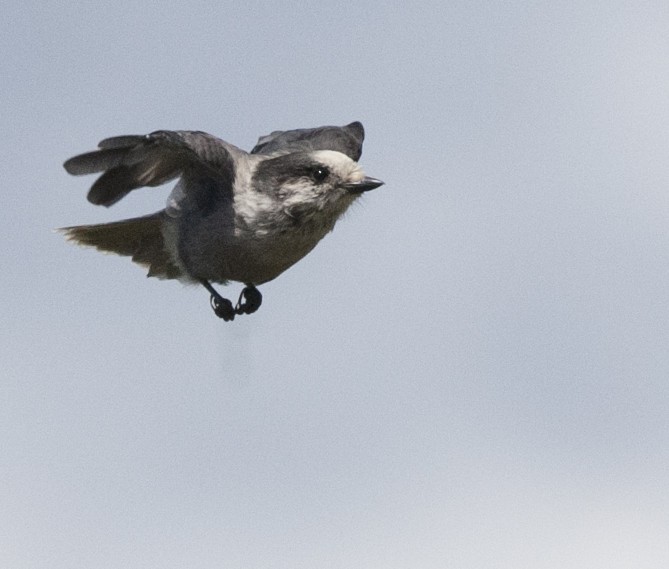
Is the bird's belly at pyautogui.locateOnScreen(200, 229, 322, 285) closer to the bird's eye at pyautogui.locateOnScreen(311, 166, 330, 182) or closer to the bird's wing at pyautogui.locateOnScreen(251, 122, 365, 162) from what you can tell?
the bird's eye at pyautogui.locateOnScreen(311, 166, 330, 182)

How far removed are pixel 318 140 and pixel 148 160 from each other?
6.54 feet

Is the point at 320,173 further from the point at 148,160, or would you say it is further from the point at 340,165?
the point at 148,160

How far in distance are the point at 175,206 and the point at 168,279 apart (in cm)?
101

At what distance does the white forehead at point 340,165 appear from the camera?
39.6ft

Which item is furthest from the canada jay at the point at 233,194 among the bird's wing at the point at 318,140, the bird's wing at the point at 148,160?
the bird's wing at the point at 318,140

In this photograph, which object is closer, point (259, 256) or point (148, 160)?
point (259, 256)

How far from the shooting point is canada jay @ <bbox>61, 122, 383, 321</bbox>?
1197cm

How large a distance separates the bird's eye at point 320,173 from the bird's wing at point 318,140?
124 centimetres

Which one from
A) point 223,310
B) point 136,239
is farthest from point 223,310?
point 136,239

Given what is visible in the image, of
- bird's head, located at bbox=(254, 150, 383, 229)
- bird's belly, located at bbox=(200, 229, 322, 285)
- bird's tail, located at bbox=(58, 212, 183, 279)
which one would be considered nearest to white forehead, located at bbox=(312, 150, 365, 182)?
bird's head, located at bbox=(254, 150, 383, 229)

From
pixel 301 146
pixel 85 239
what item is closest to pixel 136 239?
pixel 85 239

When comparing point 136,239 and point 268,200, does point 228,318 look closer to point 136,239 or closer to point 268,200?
point 268,200

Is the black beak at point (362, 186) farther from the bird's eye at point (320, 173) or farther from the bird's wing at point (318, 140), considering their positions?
the bird's wing at point (318, 140)

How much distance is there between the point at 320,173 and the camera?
12.0 m
